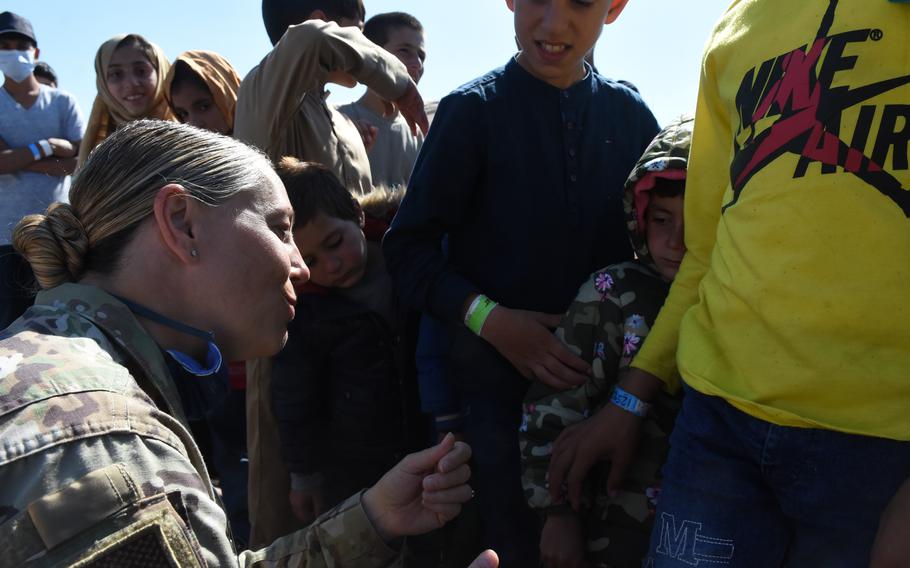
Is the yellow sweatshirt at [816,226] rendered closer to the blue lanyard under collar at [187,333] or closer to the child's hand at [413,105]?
the blue lanyard under collar at [187,333]

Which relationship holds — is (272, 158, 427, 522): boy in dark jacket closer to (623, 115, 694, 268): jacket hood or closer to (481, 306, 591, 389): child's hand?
(481, 306, 591, 389): child's hand

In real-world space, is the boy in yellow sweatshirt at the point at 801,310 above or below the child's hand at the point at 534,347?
above

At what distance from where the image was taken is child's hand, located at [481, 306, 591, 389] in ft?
6.84

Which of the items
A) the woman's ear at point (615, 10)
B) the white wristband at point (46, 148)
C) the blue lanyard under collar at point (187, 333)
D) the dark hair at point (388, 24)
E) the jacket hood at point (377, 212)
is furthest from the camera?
the dark hair at point (388, 24)

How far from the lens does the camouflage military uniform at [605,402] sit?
2.05 meters

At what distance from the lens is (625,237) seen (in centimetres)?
239

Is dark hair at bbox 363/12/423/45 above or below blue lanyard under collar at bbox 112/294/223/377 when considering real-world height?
above

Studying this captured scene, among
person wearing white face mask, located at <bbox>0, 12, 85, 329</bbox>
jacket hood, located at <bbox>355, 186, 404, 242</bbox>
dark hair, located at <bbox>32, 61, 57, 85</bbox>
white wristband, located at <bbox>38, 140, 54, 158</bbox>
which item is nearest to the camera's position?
jacket hood, located at <bbox>355, 186, 404, 242</bbox>

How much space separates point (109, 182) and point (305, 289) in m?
1.42

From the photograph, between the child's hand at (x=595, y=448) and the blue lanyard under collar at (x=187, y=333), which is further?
the child's hand at (x=595, y=448)

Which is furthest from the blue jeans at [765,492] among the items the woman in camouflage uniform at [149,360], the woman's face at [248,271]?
the woman's face at [248,271]

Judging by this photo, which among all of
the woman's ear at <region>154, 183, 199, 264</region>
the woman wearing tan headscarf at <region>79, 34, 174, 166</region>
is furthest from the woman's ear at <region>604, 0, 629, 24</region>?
the woman wearing tan headscarf at <region>79, 34, 174, 166</region>

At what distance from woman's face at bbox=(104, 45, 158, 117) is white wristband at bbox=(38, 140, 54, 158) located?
0.92 metres

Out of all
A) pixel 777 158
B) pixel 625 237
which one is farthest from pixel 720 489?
pixel 625 237
